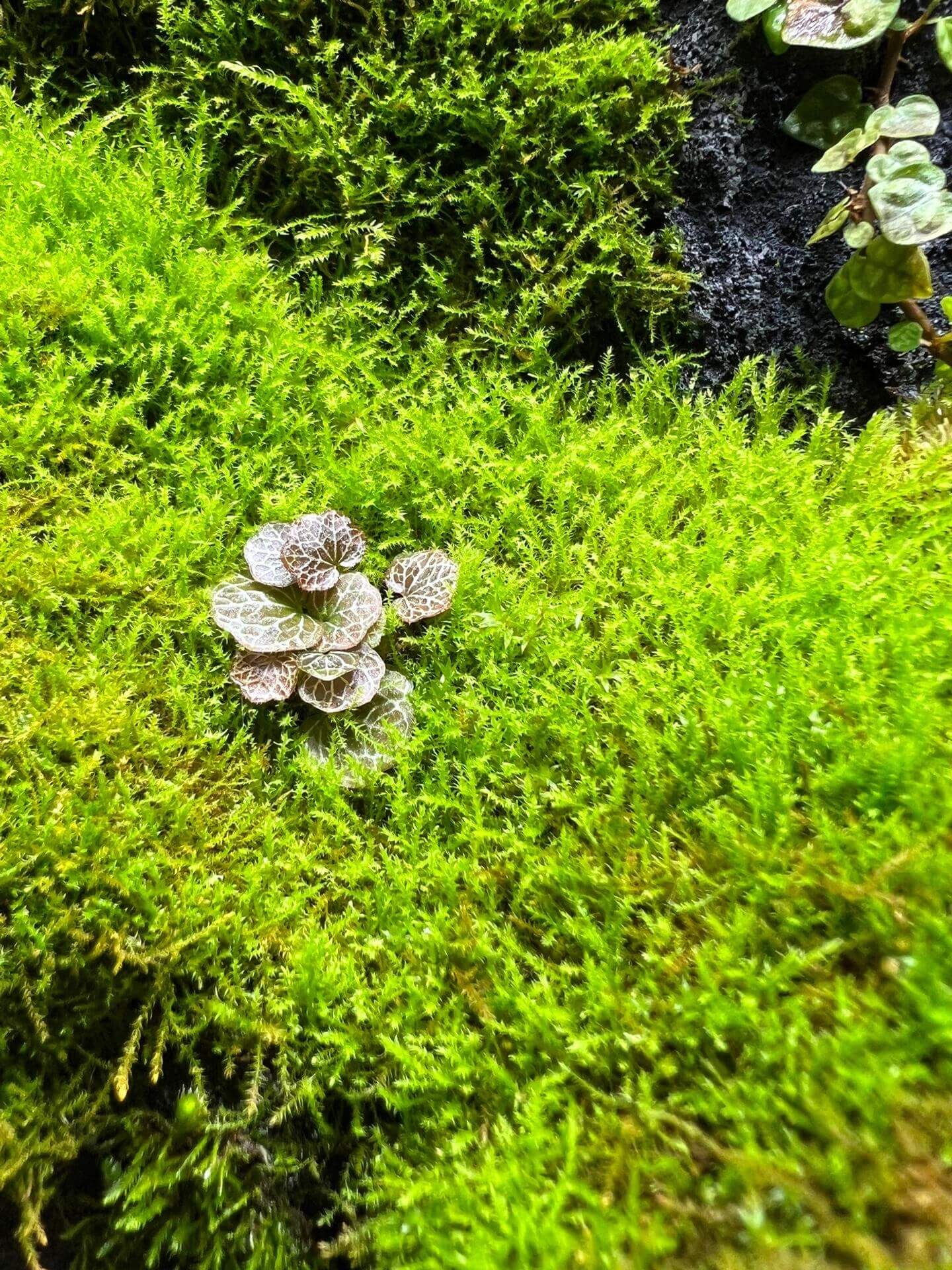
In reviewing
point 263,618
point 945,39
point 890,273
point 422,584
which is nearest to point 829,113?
point 945,39

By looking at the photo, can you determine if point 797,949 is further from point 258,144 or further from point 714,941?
point 258,144

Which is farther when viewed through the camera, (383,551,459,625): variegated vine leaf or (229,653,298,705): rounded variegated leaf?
(383,551,459,625): variegated vine leaf

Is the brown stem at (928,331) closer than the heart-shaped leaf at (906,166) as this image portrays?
No

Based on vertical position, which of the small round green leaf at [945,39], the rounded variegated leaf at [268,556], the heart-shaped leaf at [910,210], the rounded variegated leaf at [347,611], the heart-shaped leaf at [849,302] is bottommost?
the rounded variegated leaf at [347,611]

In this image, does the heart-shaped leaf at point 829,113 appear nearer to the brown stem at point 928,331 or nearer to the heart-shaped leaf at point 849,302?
the heart-shaped leaf at point 849,302

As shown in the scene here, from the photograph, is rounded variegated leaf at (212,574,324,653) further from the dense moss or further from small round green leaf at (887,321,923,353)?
small round green leaf at (887,321,923,353)

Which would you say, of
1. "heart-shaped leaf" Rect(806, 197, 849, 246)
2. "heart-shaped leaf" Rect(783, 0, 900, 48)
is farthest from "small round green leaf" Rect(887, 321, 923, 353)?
"heart-shaped leaf" Rect(783, 0, 900, 48)

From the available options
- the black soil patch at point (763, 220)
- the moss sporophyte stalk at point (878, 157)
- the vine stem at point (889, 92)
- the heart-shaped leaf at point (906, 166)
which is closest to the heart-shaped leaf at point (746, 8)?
the moss sporophyte stalk at point (878, 157)

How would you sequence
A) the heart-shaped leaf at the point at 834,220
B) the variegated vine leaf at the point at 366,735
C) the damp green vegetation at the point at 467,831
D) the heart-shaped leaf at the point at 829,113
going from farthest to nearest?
the heart-shaped leaf at the point at 829,113, the heart-shaped leaf at the point at 834,220, the variegated vine leaf at the point at 366,735, the damp green vegetation at the point at 467,831
